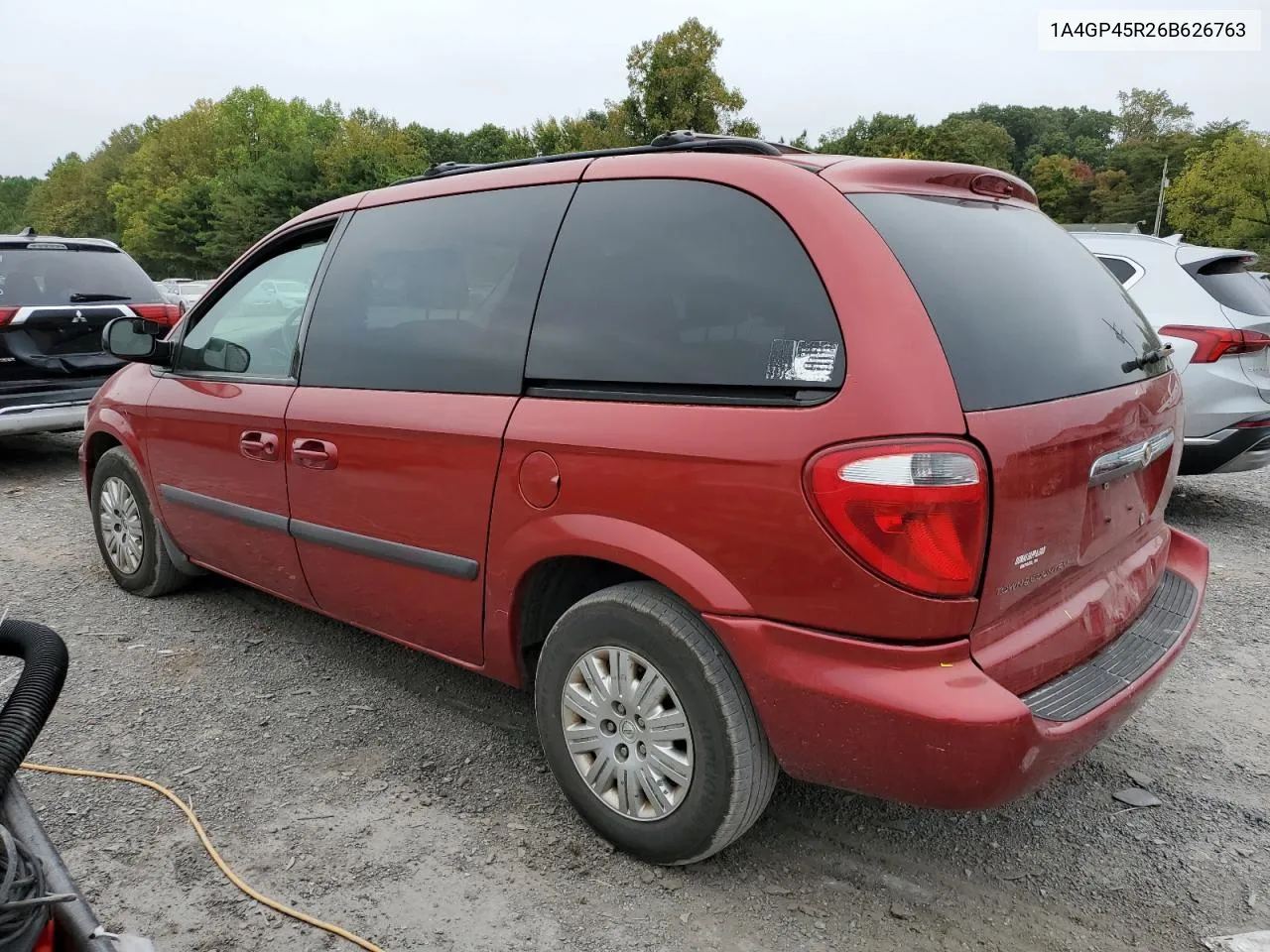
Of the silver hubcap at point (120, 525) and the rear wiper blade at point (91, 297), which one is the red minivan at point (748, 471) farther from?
the rear wiper blade at point (91, 297)

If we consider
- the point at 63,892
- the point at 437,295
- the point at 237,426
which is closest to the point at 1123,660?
the point at 437,295

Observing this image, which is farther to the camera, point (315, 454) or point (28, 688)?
point (315, 454)

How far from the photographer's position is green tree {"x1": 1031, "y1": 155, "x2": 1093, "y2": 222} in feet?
226

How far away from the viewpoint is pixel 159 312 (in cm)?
730

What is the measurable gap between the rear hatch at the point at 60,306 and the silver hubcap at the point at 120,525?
2.91 metres

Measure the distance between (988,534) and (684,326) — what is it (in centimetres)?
85

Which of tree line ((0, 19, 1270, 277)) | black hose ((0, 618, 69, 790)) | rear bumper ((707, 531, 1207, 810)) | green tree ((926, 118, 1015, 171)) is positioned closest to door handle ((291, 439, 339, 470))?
black hose ((0, 618, 69, 790))

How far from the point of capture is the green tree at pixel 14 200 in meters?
105

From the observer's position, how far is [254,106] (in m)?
67.8

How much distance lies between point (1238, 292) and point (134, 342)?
5932 mm

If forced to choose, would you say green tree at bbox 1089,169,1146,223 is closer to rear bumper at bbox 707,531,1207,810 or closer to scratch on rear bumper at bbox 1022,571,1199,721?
scratch on rear bumper at bbox 1022,571,1199,721

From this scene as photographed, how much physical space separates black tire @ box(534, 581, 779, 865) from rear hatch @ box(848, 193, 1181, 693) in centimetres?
57

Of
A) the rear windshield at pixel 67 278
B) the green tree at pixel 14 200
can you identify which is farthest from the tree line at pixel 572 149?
the rear windshield at pixel 67 278

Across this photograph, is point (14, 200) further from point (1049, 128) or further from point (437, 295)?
point (437, 295)
